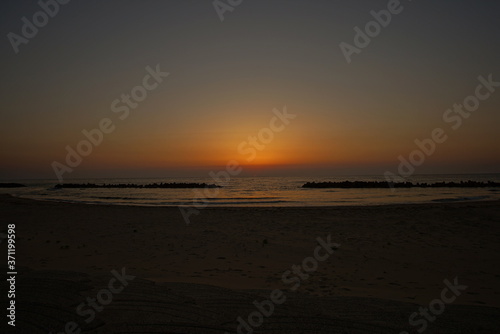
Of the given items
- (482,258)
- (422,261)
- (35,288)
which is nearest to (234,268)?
(35,288)

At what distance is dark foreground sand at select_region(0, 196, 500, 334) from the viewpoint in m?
4.59

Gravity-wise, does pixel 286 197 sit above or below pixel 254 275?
above

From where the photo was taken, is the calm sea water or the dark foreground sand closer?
the dark foreground sand

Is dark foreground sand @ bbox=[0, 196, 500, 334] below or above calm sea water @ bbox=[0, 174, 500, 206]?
below

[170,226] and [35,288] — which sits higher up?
[170,226]

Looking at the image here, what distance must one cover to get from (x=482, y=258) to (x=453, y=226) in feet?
18.3

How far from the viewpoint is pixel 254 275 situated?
7.30 m

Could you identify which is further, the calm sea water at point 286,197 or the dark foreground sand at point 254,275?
the calm sea water at point 286,197

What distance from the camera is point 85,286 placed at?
19.3 feet

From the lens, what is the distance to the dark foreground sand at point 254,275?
4.59 meters

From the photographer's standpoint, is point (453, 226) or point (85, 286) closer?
point (85, 286)

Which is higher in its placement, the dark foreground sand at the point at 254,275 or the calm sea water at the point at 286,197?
the calm sea water at the point at 286,197

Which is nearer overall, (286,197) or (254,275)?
(254,275)

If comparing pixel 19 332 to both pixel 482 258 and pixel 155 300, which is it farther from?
pixel 482 258
